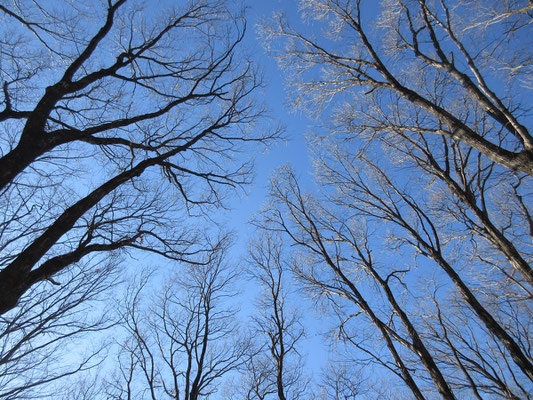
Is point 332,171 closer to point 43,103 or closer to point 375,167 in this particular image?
point 375,167

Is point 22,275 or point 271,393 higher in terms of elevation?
point 271,393

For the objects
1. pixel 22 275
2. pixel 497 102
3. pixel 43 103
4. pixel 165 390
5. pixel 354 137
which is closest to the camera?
pixel 22 275

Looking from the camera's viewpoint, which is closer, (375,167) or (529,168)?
(529,168)

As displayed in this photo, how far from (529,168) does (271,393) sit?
10.6 m

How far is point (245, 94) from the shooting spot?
6.25 metres

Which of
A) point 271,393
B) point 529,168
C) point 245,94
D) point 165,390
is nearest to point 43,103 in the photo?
point 245,94

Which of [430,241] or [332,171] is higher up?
[332,171]

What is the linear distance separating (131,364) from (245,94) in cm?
1031

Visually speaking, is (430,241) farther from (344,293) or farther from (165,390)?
(165,390)

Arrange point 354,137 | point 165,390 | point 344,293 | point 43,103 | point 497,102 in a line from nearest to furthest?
point 43,103 < point 497,102 < point 354,137 < point 344,293 < point 165,390

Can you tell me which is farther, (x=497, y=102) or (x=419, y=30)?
(x=419, y=30)

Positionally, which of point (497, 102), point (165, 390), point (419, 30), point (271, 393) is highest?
point (419, 30)

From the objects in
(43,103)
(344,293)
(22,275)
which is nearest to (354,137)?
(344,293)

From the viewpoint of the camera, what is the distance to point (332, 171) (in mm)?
8273
